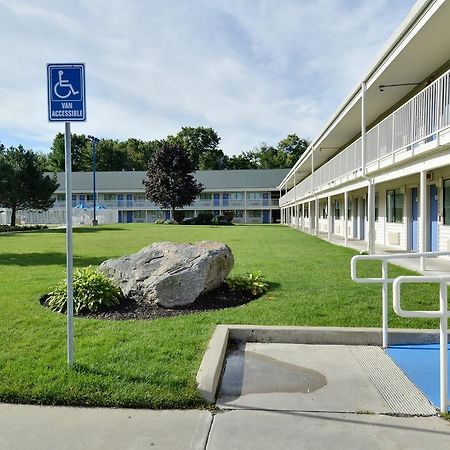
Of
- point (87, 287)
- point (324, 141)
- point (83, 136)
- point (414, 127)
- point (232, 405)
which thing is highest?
point (83, 136)

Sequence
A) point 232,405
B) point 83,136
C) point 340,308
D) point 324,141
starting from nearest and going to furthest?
point 232,405 → point 340,308 → point 324,141 → point 83,136

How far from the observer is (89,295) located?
6.55 meters

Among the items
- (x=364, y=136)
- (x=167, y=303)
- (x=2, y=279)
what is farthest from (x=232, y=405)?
(x=364, y=136)

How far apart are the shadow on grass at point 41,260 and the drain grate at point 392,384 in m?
9.13

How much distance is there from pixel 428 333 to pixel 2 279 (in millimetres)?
8625

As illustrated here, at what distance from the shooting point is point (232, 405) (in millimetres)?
3611

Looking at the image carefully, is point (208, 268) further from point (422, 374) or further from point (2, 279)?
point (2, 279)

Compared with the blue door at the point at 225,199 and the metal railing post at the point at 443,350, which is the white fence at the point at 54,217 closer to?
the blue door at the point at 225,199


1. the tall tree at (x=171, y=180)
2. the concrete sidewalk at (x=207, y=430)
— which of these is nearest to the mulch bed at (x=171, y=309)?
the concrete sidewalk at (x=207, y=430)

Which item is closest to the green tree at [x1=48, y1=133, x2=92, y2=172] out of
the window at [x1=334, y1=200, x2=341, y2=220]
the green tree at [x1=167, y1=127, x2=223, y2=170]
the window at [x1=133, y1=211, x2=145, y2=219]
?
the green tree at [x1=167, y1=127, x2=223, y2=170]

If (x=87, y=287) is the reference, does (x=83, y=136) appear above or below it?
above

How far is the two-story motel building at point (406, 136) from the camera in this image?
9570 mm

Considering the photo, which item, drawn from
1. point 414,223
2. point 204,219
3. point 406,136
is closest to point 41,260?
point 406,136

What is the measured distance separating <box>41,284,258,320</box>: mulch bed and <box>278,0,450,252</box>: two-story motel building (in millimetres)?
5293
